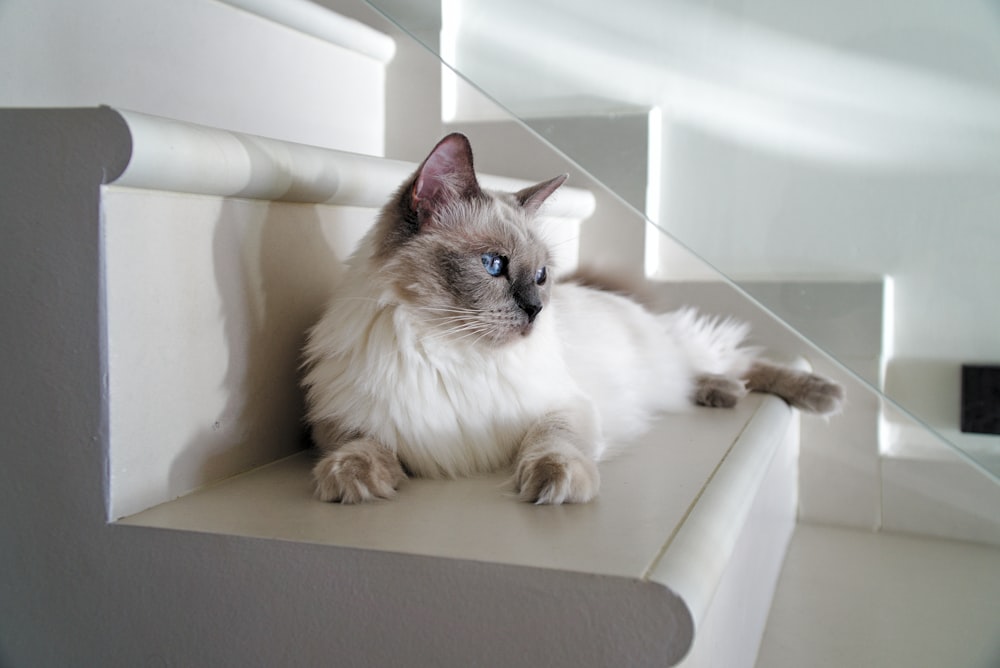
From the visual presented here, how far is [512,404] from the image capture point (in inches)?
55.8

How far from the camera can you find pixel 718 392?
6.92ft

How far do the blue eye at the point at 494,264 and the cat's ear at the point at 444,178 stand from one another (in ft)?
0.36

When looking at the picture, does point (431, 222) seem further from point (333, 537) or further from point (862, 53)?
point (862, 53)

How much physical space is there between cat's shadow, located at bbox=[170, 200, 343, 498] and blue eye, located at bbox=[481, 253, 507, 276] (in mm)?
354

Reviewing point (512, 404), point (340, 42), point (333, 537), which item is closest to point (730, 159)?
point (512, 404)

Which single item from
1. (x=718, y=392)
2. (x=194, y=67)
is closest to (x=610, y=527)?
(x=718, y=392)

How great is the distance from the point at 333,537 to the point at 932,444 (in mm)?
1611

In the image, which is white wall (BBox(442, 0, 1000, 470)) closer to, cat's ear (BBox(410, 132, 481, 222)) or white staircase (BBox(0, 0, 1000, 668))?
cat's ear (BBox(410, 132, 481, 222))

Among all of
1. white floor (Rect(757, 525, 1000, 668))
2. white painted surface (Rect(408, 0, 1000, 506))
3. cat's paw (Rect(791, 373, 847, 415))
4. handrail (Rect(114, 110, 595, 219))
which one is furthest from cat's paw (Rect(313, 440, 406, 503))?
cat's paw (Rect(791, 373, 847, 415))

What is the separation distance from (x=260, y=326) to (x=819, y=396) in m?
1.43

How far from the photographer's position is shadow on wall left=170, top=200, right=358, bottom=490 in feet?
4.29

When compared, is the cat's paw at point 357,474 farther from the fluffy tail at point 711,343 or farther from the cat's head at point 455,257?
the fluffy tail at point 711,343

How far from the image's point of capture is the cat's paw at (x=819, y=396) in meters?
2.21

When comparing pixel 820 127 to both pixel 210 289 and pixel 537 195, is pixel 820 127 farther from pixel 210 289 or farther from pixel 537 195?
pixel 210 289
